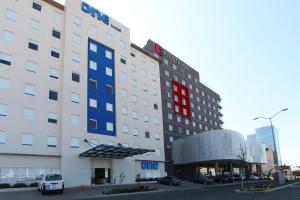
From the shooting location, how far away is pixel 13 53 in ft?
135

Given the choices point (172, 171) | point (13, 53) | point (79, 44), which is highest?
point (79, 44)

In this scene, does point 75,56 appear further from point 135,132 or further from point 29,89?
point 135,132

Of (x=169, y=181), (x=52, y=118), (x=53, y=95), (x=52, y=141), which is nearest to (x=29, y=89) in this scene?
(x=53, y=95)

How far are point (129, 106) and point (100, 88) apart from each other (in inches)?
295

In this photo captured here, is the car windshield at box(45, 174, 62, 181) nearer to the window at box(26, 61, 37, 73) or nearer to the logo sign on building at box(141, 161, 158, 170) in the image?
the window at box(26, 61, 37, 73)

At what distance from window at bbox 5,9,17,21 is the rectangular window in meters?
12.6

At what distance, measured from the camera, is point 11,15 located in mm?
42500

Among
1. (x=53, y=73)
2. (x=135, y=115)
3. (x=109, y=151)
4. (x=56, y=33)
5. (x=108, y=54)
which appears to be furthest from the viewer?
(x=135, y=115)

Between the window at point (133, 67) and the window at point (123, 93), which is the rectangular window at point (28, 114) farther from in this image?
the window at point (133, 67)

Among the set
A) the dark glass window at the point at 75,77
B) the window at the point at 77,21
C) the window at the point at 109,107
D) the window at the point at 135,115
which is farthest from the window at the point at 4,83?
the window at the point at 135,115

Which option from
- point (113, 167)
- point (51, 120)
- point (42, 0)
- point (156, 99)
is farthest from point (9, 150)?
point (156, 99)

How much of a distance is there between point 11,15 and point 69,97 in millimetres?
13484

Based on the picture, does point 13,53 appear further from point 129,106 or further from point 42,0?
point 129,106

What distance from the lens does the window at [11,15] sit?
42.1m
